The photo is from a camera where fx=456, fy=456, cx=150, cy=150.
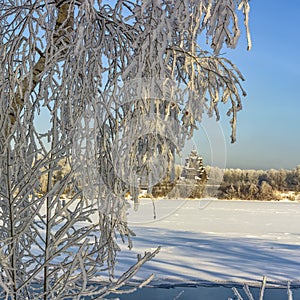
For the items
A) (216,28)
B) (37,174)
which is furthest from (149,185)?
(216,28)

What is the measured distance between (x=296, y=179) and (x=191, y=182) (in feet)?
72.0

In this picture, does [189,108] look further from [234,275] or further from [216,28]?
[234,275]

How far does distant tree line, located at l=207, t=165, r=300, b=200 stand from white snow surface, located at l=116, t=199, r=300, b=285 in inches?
311

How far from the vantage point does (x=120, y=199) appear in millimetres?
2137

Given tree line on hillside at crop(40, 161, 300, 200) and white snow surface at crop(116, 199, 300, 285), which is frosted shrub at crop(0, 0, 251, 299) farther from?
tree line on hillside at crop(40, 161, 300, 200)

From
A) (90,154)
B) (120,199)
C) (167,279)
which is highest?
(90,154)

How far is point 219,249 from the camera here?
27.0 ft

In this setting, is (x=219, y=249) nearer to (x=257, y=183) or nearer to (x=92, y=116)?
(x=92, y=116)

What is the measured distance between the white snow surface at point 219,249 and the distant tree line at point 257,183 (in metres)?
7.90

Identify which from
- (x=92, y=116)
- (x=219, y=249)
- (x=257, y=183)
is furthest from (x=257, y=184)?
(x=92, y=116)

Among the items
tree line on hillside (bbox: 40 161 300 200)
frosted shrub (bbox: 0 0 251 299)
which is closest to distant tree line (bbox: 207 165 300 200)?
tree line on hillside (bbox: 40 161 300 200)

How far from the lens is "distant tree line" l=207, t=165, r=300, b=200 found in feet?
69.6

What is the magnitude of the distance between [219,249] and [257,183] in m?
14.9

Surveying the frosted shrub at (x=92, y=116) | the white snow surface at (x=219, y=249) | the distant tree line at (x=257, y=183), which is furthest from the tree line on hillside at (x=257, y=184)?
the frosted shrub at (x=92, y=116)
